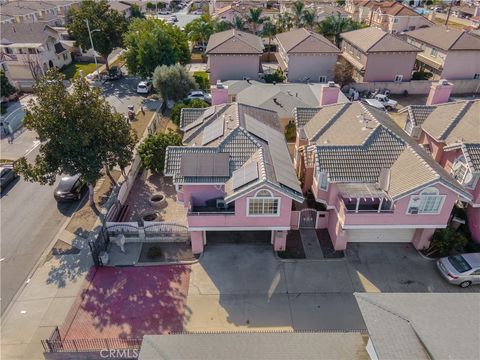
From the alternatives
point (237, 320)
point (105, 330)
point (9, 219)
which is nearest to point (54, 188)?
point (9, 219)

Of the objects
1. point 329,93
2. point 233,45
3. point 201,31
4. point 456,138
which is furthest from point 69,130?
point 201,31

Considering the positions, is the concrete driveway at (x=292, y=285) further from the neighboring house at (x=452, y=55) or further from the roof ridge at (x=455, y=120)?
the neighboring house at (x=452, y=55)

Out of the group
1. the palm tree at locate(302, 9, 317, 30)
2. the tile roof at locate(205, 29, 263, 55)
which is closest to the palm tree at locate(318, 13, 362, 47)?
the palm tree at locate(302, 9, 317, 30)

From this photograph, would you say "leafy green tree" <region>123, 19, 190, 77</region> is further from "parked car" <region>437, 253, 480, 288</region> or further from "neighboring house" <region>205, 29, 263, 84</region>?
"parked car" <region>437, 253, 480, 288</region>

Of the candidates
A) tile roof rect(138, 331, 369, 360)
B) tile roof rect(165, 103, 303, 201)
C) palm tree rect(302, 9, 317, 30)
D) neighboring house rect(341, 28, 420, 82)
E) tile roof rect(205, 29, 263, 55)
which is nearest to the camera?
tile roof rect(138, 331, 369, 360)

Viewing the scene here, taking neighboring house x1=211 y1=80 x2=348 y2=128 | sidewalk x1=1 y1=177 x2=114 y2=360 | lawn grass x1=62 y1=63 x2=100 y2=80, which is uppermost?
neighboring house x1=211 y1=80 x2=348 y2=128
